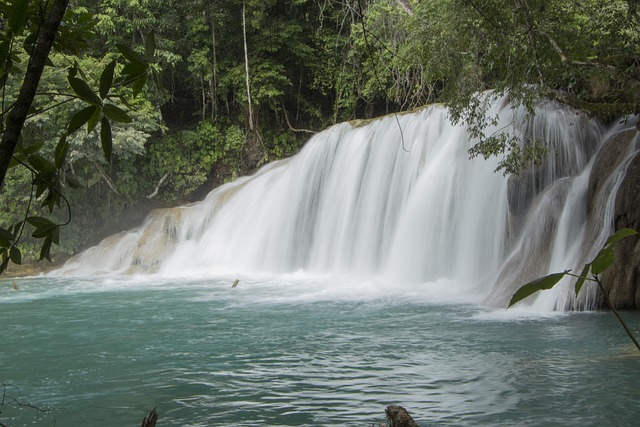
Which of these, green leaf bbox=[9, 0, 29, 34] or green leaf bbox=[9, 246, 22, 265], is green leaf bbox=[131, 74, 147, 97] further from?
green leaf bbox=[9, 246, 22, 265]

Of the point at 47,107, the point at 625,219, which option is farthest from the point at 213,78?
the point at 47,107

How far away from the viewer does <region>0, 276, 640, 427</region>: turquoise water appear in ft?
16.5

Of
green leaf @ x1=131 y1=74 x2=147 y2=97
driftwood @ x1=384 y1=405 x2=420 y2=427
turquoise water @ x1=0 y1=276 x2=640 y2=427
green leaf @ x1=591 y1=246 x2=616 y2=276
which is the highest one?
green leaf @ x1=131 y1=74 x2=147 y2=97

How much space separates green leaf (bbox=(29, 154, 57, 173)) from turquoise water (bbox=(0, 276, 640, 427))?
Answer: 356 cm

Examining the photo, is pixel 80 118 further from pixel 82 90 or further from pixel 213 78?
pixel 213 78

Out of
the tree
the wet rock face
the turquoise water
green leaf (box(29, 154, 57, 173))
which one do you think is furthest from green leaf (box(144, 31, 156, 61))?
the wet rock face

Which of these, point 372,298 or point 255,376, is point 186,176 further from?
point 255,376

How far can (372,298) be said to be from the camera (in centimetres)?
1066

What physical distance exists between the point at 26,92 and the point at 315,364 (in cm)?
553

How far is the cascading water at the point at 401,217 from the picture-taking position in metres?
9.94

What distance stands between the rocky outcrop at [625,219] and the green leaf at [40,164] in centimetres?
790

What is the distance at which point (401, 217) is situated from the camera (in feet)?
42.8

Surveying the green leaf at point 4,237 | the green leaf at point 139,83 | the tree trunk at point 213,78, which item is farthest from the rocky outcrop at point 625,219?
the tree trunk at point 213,78

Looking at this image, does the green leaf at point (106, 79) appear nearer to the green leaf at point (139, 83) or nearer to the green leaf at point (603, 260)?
the green leaf at point (139, 83)
